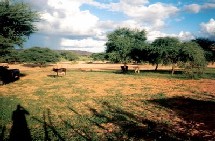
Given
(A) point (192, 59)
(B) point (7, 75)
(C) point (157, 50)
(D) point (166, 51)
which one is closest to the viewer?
(B) point (7, 75)

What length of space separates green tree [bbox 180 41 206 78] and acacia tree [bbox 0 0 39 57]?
2248cm

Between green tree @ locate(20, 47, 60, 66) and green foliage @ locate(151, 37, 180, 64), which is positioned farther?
green tree @ locate(20, 47, 60, 66)

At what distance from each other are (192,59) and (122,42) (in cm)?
1758

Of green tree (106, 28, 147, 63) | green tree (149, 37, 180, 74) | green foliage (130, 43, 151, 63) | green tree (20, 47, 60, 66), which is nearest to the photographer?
green tree (149, 37, 180, 74)

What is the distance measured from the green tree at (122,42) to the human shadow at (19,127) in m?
38.3

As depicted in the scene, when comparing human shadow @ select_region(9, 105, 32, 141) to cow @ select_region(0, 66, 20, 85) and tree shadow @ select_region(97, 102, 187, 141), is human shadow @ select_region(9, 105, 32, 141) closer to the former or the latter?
tree shadow @ select_region(97, 102, 187, 141)

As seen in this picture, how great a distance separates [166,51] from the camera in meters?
43.5

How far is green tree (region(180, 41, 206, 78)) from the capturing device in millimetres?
34844

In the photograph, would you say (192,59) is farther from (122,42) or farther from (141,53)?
(122,42)

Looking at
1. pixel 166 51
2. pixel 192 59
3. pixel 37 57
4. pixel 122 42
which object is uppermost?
pixel 122 42

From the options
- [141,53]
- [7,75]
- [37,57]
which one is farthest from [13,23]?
[37,57]

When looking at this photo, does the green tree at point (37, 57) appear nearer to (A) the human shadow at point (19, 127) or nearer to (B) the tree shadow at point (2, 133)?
(A) the human shadow at point (19, 127)

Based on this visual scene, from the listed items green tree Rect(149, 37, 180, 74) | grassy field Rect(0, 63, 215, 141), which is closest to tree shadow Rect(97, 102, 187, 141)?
grassy field Rect(0, 63, 215, 141)

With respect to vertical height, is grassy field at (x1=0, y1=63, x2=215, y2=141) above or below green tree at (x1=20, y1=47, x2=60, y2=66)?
below
